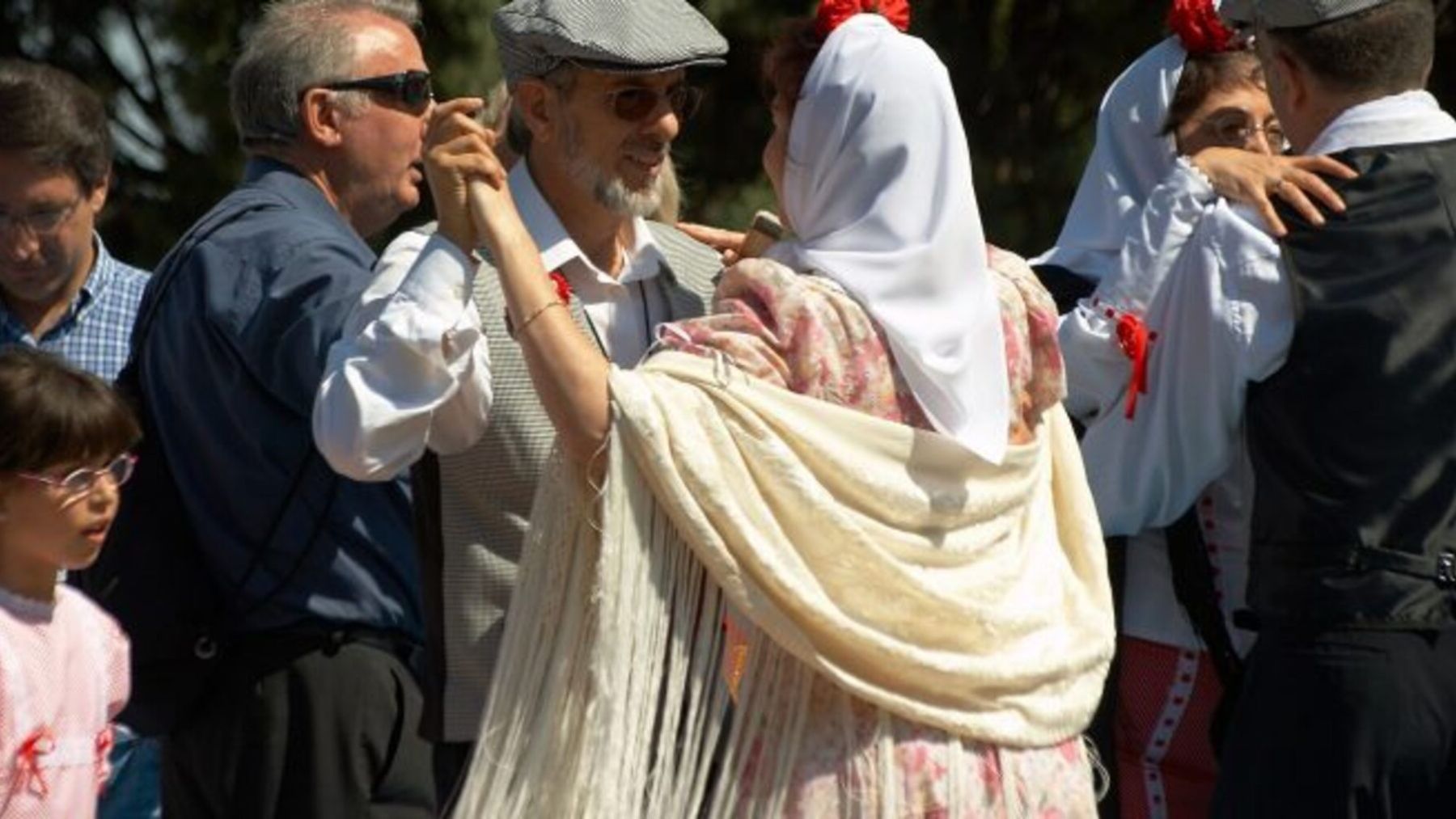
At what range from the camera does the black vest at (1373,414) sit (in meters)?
3.89

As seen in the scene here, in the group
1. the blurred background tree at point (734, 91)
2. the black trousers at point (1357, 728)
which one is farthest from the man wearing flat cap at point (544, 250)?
the blurred background tree at point (734, 91)

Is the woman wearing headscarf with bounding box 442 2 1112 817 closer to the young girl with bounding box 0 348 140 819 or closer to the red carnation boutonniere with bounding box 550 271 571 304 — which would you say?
the red carnation boutonniere with bounding box 550 271 571 304

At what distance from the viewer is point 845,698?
342 centimetres

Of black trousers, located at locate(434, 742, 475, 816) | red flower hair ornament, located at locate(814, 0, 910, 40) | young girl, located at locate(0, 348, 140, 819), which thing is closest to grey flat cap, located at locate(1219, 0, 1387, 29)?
red flower hair ornament, located at locate(814, 0, 910, 40)

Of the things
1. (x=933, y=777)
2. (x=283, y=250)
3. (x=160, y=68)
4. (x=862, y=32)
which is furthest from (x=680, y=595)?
(x=160, y=68)

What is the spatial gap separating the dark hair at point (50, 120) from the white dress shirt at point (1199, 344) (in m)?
1.93

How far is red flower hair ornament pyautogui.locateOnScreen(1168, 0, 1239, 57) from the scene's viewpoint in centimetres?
457

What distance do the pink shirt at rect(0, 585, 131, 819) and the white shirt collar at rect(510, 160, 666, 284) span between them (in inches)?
33.2

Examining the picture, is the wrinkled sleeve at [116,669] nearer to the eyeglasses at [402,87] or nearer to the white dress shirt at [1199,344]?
the eyeglasses at [402,87]

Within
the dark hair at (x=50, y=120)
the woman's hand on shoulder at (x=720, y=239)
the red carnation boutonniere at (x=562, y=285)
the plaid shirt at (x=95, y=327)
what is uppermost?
the red carnation boutonniere at (x=562, y=285)

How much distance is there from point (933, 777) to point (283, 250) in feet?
4.32

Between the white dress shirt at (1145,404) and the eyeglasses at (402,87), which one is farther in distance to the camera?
the eyeglasses at (402,87)

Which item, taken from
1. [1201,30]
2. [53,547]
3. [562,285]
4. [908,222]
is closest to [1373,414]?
[908,222]

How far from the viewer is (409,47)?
449 cm
